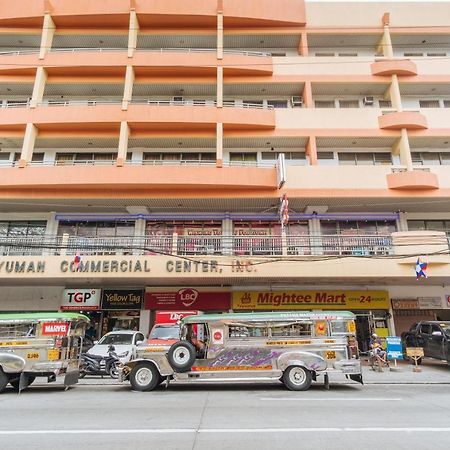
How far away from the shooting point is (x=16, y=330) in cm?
1184

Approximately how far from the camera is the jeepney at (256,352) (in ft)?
37.2

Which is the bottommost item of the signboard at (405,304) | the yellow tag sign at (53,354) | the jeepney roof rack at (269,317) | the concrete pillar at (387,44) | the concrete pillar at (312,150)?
the yellow tag sign at (53,354)

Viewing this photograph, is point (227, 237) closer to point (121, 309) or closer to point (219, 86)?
point (121, 309)

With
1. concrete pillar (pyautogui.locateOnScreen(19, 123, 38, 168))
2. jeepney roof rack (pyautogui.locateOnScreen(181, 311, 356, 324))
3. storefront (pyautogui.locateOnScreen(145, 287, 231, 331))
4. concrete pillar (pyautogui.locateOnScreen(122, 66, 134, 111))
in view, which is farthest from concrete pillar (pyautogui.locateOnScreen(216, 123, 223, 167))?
concrete pillar (pyautogui.locateOnScreen(19, 123, 38, 168))

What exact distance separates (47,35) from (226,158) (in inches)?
554

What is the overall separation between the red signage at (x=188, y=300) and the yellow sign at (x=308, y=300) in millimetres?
751

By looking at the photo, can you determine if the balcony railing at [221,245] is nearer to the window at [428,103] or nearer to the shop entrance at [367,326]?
the shop entrance at [367,326]

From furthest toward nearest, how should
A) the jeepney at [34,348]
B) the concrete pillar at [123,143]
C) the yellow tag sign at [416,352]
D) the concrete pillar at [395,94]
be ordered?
the concrete pillar at [395,94], the concrete pillar at [123,143], the yellow tag sign at [416,352], the jeepney at [34,348]

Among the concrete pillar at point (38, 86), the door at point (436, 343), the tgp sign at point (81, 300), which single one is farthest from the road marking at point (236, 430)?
the concrete pillar at point (38, 86)

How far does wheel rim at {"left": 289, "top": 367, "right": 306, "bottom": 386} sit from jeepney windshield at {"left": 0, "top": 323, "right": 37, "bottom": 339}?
8.36 metres

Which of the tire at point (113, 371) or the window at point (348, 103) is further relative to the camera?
the window at point (348, 103)

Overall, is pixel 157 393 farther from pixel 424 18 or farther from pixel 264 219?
pixel 424 18

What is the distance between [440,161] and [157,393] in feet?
71.7

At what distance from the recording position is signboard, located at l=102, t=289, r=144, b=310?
20812 millimetres
